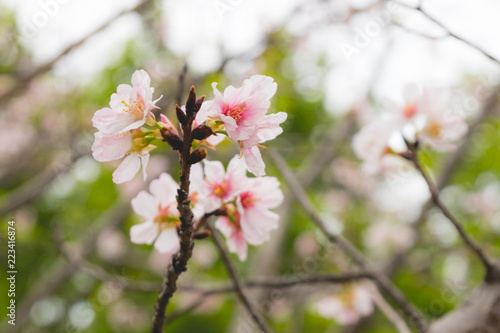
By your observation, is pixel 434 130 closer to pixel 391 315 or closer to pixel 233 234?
pixel 391 315

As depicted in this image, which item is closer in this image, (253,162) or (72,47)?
(253,162)

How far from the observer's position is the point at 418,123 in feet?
4.74

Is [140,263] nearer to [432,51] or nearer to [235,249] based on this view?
[235,249]

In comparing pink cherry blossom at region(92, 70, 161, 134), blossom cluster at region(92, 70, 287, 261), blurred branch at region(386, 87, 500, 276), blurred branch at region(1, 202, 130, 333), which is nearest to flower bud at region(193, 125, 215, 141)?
blossom cluster at region(92, 70, 287, 261)

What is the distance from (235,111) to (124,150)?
0.27 metres

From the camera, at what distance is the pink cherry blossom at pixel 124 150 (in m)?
0.84

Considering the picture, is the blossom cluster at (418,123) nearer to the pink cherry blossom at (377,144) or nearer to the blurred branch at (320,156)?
the pink cherry blossom at (377,144)

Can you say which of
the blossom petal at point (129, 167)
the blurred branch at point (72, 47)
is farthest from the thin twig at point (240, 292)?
the blurred branch at point (72, 47)

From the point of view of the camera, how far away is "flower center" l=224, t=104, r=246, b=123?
81cm

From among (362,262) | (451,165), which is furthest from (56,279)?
(451,165)

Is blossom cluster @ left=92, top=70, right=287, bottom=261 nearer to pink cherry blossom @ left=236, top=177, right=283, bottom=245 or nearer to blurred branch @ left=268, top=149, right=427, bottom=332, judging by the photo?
pink cherry blossom @ left=236, top=177, right=283, bottom=245

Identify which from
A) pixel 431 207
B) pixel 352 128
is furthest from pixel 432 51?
pixel 431 207

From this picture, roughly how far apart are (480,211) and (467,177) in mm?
739

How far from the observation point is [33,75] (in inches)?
79.1
